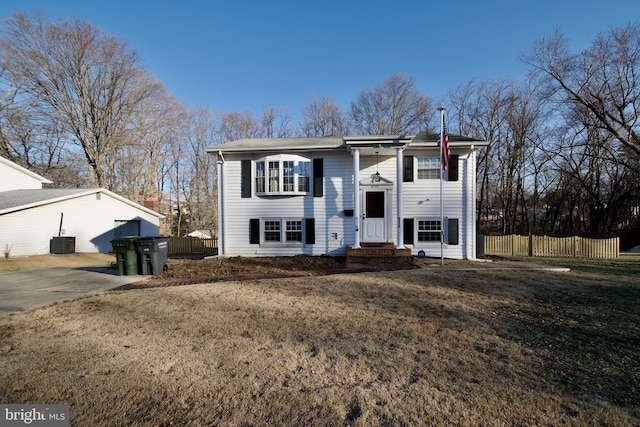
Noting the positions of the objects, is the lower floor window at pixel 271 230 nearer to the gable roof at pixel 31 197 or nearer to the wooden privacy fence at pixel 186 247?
the wooden privacy fence at pixel 186 247

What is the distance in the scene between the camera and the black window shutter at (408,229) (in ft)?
40.3

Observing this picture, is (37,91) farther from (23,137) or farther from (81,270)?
(81,270)

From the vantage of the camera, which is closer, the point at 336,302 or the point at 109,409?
the point at 109,409

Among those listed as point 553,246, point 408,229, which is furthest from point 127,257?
point 553,246

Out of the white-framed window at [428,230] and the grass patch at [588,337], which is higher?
the white-framed window at [428,230]

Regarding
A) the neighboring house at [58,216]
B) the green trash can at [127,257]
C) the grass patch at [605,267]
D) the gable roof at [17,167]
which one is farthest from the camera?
the gable roof at [17,167]

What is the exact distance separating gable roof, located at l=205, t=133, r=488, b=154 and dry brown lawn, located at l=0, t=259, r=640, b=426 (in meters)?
6.73

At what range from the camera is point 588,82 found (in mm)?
18625

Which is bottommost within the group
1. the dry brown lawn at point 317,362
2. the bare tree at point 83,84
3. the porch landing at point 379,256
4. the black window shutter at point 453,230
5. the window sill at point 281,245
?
the dry brown lawn at point 317,362

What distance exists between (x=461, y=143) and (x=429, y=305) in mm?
8597

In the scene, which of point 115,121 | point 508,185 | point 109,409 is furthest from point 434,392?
point 115,121

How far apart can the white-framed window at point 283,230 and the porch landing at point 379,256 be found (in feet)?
9.01

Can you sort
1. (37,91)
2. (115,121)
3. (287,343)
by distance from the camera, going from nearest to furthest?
1. (287,343)
2. (37,91)
3. (115,121)

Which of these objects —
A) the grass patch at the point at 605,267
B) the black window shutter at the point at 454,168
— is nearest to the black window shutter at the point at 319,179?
the black window shutter at the point at 454,168
